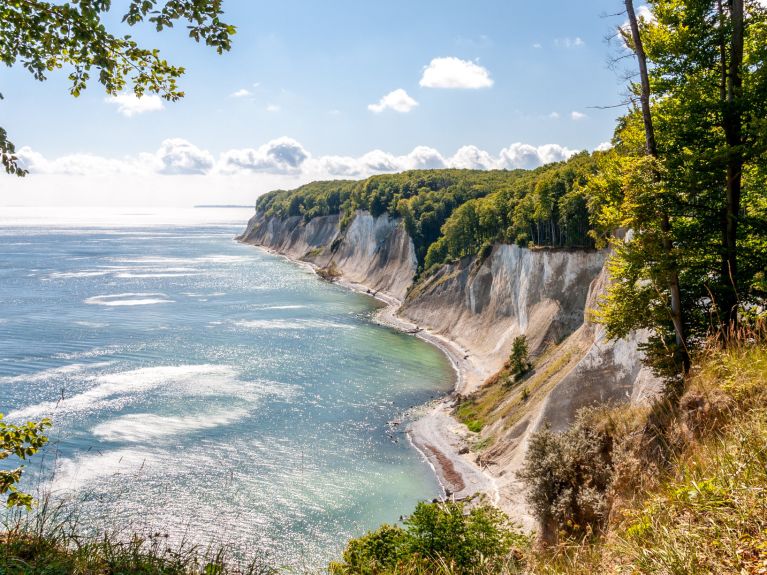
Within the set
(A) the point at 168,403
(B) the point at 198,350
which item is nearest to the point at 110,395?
(A) the point at 168,403

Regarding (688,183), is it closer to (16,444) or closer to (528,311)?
(16,444)

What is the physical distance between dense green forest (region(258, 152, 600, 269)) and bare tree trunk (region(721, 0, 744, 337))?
3.72 metres

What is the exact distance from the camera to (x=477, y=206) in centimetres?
7975

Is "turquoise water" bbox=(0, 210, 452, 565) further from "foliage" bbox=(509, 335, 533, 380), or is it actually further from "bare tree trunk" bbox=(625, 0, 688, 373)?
"bare tree trunk" bbox=(625, 0, 688, 373)

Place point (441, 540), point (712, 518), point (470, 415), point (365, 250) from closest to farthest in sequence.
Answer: point (712, 518) → point (441, 540) → point (470, 415) → point (365, 250)

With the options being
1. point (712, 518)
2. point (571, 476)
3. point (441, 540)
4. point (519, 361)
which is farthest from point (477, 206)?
point (712, 518)

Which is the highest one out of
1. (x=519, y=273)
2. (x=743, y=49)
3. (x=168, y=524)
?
(x=743, y=49)

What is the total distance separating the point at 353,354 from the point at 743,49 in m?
49.8

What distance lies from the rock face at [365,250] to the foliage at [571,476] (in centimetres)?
7496

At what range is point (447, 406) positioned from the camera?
45.8m

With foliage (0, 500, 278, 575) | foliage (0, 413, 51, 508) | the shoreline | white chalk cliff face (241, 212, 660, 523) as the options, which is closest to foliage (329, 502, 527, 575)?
white chalk cliff face (241, 212, 660, 523)

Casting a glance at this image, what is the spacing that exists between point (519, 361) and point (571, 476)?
29.4m

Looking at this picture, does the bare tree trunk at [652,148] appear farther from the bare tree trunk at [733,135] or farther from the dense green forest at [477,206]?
the dense green forest at [477,206]

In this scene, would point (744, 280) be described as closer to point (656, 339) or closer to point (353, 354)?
point (656, 339)
